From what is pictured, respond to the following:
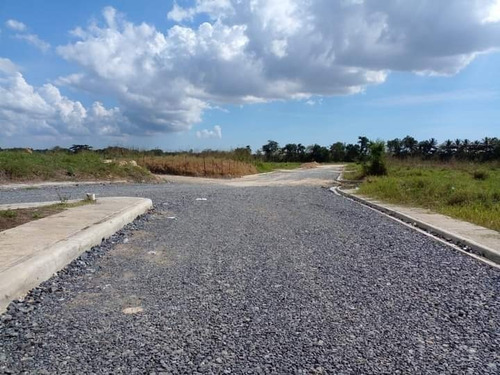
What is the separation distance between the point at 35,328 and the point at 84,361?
938 mm

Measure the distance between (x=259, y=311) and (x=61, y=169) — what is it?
23413mm

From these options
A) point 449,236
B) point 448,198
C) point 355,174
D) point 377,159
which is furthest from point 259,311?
point 355,174

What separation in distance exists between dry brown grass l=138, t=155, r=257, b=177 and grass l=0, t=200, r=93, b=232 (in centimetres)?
2841

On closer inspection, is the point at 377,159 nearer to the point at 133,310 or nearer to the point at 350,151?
the point at 133,310

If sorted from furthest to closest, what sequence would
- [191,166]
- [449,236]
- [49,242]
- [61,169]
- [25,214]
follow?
[191,166], [61,169], [25,214], [449,236], [49,242]

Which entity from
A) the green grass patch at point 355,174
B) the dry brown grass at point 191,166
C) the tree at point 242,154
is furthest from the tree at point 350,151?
the dry brown grass at point 191,166

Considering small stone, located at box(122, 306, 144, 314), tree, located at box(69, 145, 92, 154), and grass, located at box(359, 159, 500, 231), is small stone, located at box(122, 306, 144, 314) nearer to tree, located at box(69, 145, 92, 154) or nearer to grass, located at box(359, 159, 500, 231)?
grass, located at box(359, 159, 500, 231)

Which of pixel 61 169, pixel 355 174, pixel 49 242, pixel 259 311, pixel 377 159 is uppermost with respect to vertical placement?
pixel 61 169

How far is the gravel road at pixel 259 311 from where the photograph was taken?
3562mm

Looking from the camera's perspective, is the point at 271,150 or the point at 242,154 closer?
the point at 242,154

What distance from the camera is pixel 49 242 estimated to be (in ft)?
22.3

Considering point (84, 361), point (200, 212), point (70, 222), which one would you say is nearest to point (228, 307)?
point (84, 361)

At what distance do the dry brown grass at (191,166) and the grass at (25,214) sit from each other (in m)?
28.4

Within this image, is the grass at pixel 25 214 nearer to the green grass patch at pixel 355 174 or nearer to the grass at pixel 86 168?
the grass at pixel 86 168
